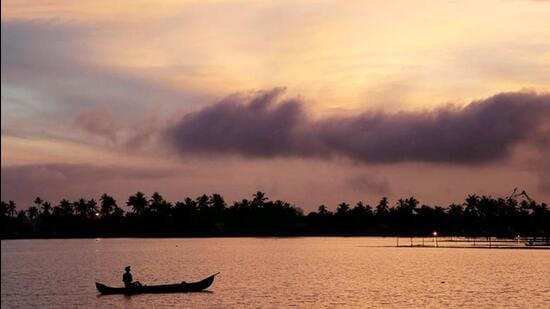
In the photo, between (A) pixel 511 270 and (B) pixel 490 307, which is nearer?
Result: (B) pixel 490 307

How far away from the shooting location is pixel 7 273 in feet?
397

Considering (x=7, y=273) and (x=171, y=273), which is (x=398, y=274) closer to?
(x=171, y=273)

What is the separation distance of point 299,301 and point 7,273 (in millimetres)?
67543

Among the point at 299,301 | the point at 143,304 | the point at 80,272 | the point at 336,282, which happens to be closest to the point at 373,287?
the point at 336,282

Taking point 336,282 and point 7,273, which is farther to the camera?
point 7,273

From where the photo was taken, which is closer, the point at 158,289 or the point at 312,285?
the point at 158,289

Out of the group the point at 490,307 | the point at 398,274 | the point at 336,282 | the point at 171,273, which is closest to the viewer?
the point at 490,307

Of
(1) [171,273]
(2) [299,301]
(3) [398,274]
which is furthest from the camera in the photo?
(1) [171,273]

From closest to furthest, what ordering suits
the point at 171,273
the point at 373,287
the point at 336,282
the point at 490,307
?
the point at 490,307 → the point at 373,287 → the point at 336,282 → the point at 171,273

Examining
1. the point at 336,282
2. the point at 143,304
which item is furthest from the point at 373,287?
the point at 143,304

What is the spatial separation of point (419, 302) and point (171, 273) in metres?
58.6

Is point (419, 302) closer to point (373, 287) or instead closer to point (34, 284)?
point (373, 287)

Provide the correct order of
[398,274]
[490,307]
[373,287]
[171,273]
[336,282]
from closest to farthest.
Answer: [490,307] → [373,287] → [336,282] → [398,274] → [171,273]

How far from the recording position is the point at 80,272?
12331 cm
